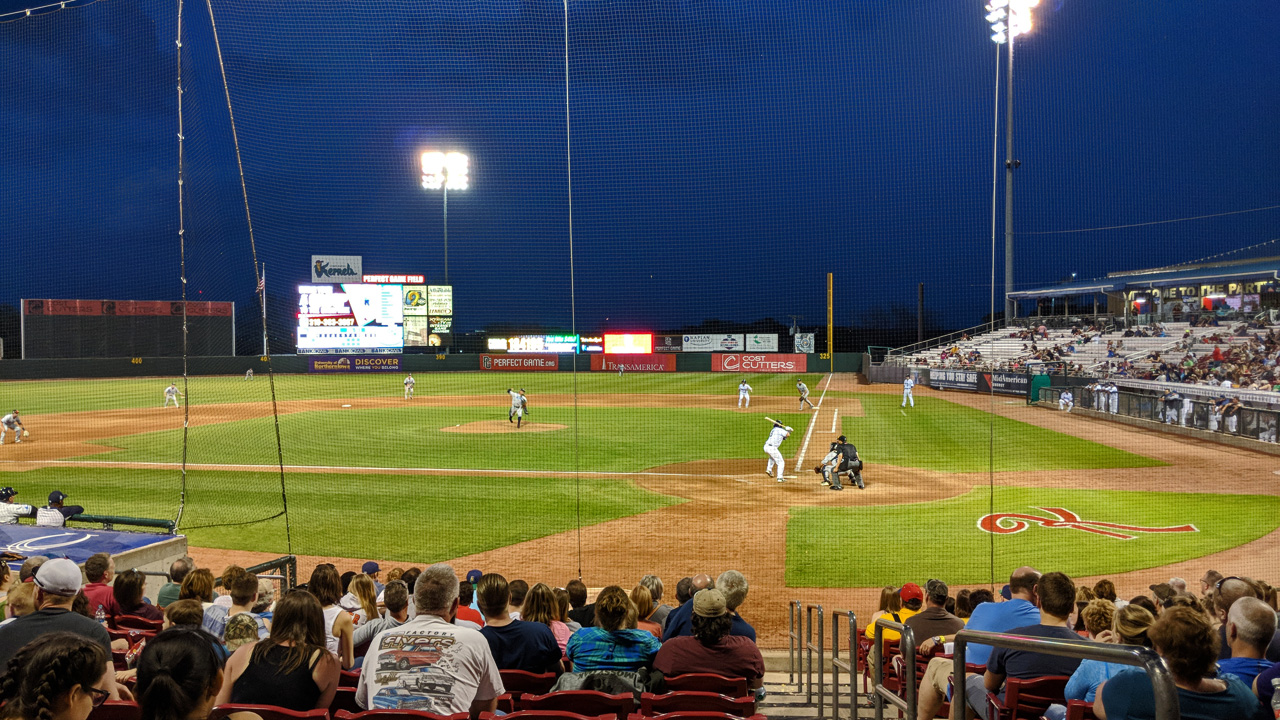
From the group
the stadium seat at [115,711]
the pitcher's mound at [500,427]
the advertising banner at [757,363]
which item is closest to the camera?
the stadium seat at [115,711]

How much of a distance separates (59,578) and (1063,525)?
13.7m

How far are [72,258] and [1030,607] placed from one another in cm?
2540

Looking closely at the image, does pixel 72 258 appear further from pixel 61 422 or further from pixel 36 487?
pixel 61 422

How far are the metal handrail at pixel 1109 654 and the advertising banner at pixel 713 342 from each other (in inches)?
2360

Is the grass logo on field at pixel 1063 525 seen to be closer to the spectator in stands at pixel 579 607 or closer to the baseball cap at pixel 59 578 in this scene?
the spectator in stands at pixel 579 607

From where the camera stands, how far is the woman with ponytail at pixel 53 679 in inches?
82.5

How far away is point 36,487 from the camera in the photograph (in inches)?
648

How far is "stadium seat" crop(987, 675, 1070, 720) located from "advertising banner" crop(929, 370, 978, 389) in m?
35.8

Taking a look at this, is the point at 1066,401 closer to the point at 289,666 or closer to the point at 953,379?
the point at 953,379

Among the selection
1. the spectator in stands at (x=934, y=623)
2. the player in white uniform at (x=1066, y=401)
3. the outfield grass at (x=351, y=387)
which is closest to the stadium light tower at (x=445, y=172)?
the outfield grass at (x=351, y=387)

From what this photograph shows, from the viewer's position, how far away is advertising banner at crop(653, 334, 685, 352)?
64.0m

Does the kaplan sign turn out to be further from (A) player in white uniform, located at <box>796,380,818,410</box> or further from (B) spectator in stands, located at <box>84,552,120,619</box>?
(B) spectator in stands, located at <box>84,552,120,619</box>

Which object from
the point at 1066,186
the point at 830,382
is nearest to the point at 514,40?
the point at 1066,186

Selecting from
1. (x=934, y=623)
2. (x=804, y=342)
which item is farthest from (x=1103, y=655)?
(x=804, y=342)
